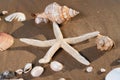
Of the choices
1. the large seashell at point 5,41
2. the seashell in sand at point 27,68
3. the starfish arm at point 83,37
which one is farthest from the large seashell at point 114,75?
the large seashell at point 5,41

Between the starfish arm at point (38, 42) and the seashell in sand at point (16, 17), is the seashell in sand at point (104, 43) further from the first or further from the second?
the seashell in sand at point (16, 17)

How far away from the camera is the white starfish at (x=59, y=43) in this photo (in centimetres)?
100

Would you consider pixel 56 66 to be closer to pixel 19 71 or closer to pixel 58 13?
pixel 19 71

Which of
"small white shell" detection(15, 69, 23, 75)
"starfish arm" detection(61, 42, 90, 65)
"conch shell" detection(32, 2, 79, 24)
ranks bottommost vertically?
"small white shell" detection(15, 69, 23, 75)

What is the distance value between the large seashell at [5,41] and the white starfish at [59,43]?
48 millimetres

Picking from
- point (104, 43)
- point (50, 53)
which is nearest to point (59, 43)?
point (50, 53)

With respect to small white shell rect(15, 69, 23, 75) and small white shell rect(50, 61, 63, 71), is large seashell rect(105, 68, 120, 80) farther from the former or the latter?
small white shell rect(15, 69, 23, 75)

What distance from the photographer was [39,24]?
1.16 meters

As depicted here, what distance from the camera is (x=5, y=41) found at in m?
1.10

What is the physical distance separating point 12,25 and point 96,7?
36cm

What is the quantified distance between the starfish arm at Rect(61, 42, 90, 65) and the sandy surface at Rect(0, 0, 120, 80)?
14 millimetres

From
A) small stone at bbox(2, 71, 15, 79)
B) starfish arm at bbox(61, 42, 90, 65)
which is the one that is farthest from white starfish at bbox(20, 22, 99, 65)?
small stone at bbox(2, 71, 15, 79)

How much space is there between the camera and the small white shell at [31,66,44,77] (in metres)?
0.98

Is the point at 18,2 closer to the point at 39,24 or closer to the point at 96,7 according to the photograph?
the point at 39,24
